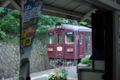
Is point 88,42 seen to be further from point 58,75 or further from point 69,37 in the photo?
point 58,75

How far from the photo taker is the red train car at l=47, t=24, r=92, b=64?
11.0 m

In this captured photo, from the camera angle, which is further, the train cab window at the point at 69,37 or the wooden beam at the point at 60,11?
the train cab window at the point at 69,37

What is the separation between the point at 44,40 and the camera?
11.5 meters

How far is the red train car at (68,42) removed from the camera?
11016 millimetres

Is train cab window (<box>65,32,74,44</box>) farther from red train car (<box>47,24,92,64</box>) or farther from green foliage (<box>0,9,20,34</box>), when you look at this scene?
green foliage (<box>0,9,20,34</box>)

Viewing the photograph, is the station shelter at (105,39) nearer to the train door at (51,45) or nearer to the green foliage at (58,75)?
the green foliage at (58,75)

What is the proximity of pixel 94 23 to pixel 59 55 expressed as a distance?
742 centimetres

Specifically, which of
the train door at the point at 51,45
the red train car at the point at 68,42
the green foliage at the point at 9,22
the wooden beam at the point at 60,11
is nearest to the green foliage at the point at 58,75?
the wooden beam at the point at 60,11

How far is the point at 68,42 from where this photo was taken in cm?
1127

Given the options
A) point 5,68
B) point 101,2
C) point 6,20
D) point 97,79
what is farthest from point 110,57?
point 6,20

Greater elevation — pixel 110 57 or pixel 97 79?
pixel 110 57

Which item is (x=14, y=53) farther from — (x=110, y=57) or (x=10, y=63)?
(x=110, y=57)

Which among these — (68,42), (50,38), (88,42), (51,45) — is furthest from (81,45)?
(50,38)

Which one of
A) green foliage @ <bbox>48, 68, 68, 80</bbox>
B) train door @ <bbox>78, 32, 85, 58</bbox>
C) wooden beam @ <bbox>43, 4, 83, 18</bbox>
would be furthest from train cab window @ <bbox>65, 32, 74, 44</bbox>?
wooden beam @ <bbox>43, 4, 83, 18</bbox>
